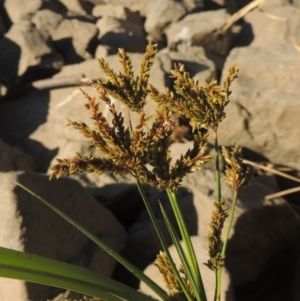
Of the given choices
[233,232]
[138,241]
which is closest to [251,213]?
[233,232]

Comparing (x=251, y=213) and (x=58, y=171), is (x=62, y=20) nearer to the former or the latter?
(x=251, y=213)

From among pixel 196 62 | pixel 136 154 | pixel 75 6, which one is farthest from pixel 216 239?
pixel 75 6

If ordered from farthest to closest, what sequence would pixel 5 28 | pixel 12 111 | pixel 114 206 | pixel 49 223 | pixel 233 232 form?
1. pixel 5 28
2. pixel 12 111
3. pixel 114 206
4. pixel 233 232
5. pixel 49 223

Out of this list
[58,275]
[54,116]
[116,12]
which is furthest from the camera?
[116,12]

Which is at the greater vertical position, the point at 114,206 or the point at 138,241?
the point at 114,206

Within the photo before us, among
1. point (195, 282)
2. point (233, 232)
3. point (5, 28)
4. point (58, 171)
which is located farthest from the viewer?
point (5, 28)

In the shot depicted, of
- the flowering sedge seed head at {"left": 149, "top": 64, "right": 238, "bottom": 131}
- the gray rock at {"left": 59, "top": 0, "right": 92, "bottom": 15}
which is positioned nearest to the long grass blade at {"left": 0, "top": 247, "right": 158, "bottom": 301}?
the flowering sedge seed head at {"left": 149, "top": 64, "right": 238, "bottom": 131}

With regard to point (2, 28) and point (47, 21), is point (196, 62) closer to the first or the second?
point (47, 21)
